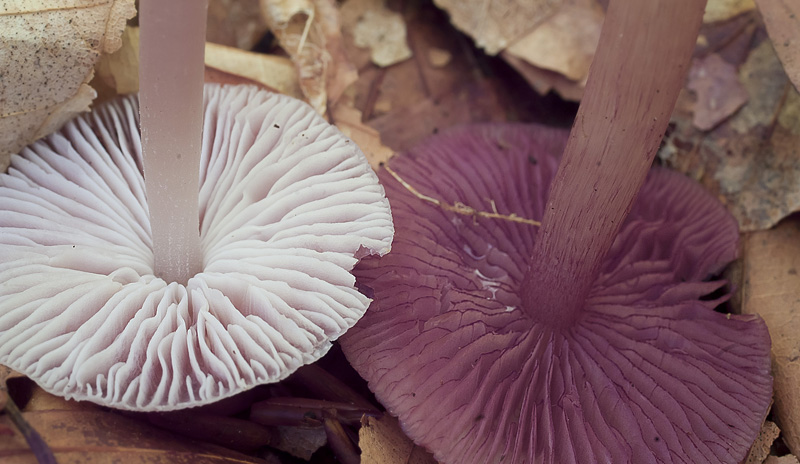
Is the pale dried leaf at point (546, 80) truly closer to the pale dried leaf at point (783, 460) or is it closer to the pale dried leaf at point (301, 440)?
the pale dried leaf at point (783, 460)

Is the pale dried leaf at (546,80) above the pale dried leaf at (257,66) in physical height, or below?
above

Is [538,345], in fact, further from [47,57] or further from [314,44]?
[47,57]

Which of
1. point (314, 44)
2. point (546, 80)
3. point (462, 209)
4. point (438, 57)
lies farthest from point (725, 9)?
point (314, 44)

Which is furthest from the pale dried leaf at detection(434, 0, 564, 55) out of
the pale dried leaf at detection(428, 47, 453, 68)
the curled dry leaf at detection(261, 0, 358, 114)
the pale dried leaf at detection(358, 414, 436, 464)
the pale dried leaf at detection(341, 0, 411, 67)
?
the pale dried leaf at detection(358, 414, 436, 464)

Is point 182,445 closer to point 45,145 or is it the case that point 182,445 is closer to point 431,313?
point 431,313

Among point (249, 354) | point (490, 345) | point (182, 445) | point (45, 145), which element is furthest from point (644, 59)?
point (45, 145)

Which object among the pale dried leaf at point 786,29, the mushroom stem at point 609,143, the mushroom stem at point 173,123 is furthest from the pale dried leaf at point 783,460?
the mushroom stem at point 173,123
